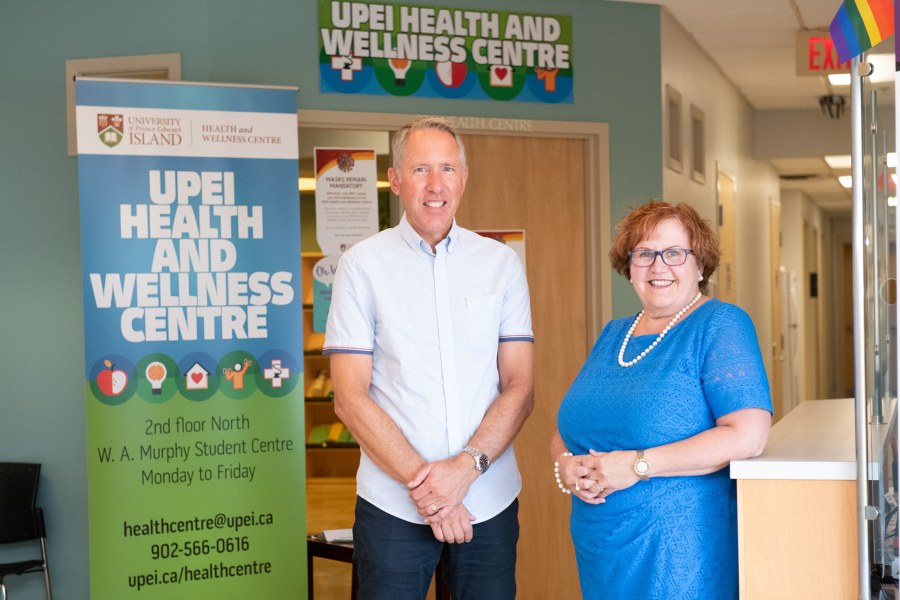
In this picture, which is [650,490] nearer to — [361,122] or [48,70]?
[361,122]

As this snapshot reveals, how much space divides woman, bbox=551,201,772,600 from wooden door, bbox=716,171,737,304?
15.2ft

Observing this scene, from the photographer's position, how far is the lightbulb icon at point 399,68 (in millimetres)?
4789

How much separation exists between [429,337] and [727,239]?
508 cm

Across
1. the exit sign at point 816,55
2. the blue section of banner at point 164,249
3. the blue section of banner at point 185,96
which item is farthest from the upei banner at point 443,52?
the exit sign at point 816,55

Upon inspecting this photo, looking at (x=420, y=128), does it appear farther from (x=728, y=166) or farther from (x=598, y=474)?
(x=728, y=166)

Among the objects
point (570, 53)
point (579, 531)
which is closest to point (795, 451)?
point (579, 531)

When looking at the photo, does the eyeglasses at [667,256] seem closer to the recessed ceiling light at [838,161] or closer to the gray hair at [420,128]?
the gray hair at [420,128]

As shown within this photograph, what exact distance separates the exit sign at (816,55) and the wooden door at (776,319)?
358 cm

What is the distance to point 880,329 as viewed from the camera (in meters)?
1.81

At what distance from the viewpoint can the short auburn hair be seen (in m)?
2.13

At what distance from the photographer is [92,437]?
3936 millimetres

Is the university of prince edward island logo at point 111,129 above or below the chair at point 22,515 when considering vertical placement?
above

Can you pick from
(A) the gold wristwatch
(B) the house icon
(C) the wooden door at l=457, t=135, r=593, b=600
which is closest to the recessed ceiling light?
(C) the wooden door at l=457, t=135, r=593, b=600

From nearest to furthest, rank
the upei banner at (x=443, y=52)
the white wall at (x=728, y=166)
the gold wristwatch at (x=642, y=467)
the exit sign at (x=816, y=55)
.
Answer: the gold wristwatch at (x=642, y=467) → the upei banner at (x=443, y=52) → the exit sign at (x=816, y=55) → the white wall at (x=728, y=166)
